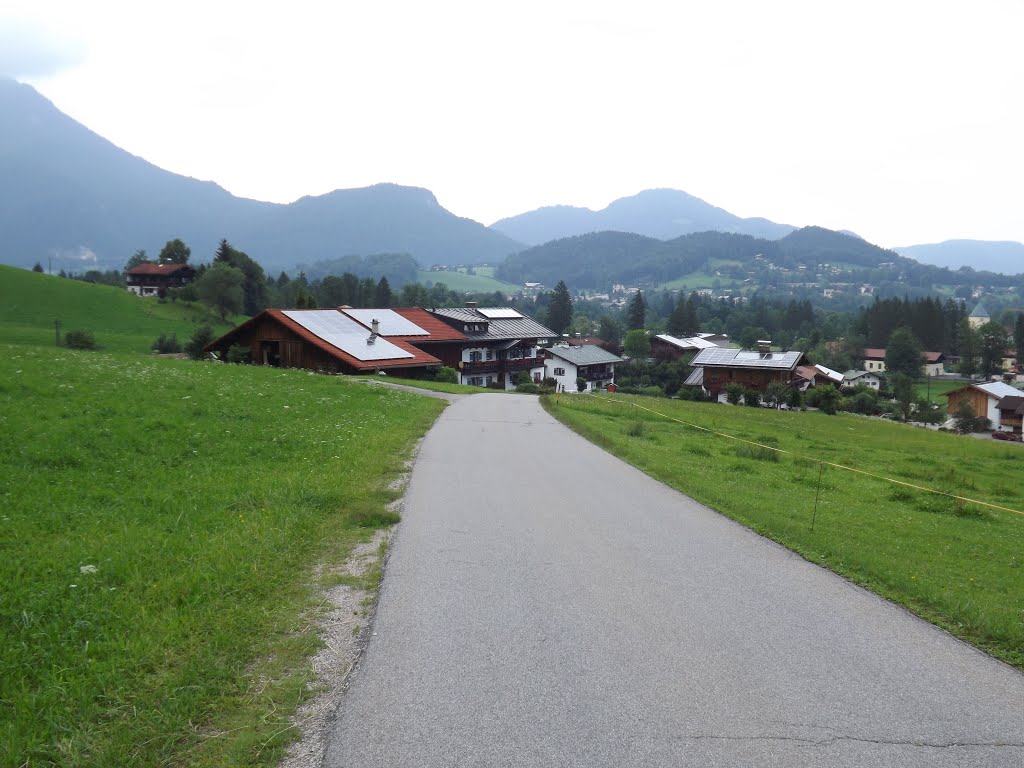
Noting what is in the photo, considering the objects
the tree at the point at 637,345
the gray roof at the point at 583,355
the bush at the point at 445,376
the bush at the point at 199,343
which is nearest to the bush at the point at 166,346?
the bush at the point at 199,343

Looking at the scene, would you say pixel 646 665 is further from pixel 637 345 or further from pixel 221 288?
pixel 637 345

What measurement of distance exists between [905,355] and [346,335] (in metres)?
105

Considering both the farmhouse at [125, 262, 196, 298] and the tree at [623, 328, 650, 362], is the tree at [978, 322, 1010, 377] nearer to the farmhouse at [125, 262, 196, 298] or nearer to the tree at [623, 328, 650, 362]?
the tree at [623, 328, 650, 362]

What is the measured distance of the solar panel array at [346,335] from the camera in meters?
50.8

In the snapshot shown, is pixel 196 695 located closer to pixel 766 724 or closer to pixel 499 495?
pixel 766 724

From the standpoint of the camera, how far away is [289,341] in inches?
2055

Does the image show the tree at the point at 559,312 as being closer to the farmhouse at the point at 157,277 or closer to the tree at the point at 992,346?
the farmhouse at the point at 157,277

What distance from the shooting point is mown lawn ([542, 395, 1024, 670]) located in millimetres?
8625

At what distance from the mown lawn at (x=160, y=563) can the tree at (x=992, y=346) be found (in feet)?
449

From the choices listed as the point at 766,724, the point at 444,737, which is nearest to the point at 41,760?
the point at 444,737

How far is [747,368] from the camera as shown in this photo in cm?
7781

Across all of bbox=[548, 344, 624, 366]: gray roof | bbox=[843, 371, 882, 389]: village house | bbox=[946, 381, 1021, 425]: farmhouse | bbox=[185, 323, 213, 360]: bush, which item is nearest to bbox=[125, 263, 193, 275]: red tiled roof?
bbox=[185, 323, 213, 360]: bush

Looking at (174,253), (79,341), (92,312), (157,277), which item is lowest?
(79,341)

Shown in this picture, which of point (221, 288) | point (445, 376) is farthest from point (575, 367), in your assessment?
point (221, 288)
